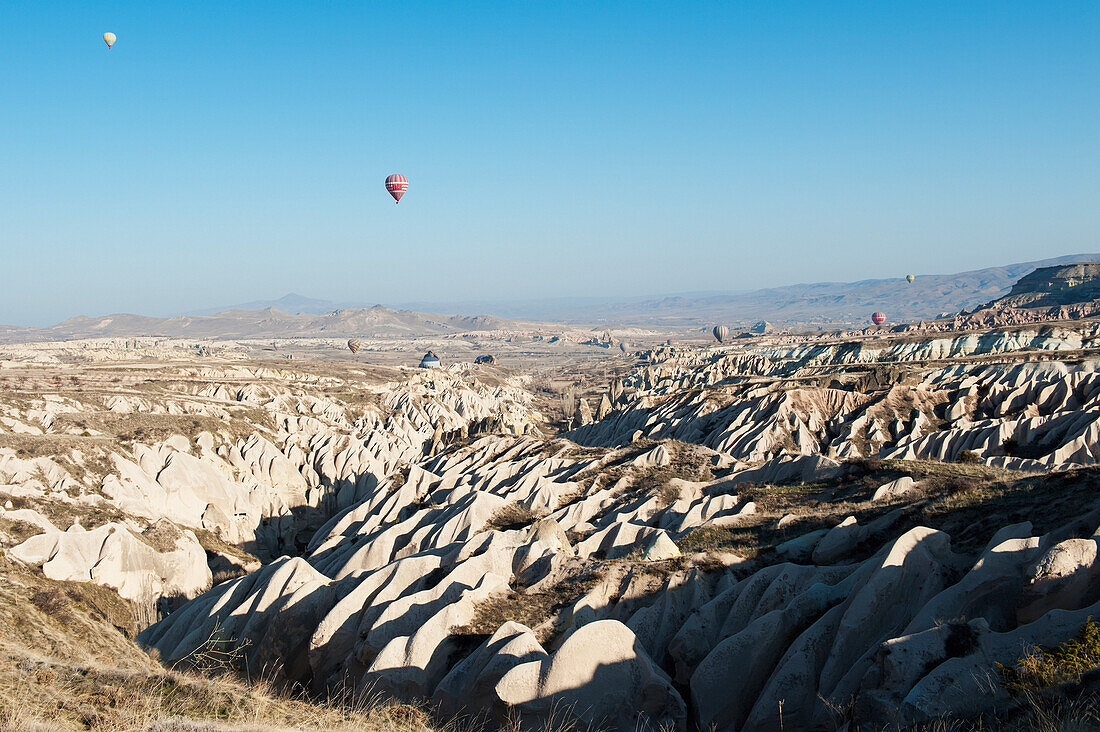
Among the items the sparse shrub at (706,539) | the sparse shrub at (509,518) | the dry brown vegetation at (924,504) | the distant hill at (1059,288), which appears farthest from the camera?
the distant hill at (1059,288)

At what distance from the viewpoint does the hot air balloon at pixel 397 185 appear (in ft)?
260

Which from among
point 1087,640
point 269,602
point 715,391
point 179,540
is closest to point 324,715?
point 269,602

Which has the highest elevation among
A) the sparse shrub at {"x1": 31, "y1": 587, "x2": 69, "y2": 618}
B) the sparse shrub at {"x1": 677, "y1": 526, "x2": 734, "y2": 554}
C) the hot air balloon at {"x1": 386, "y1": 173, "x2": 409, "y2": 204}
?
the hot air balloon at {"x1": 386, "y1": 173, "x2": 409, "y2": 204}

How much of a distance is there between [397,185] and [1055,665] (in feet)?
264

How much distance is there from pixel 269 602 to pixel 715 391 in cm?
5314

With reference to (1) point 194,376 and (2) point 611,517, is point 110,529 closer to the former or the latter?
(2) point 611,517

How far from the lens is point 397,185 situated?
80.1 meters

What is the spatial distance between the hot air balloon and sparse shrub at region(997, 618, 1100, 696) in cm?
7799

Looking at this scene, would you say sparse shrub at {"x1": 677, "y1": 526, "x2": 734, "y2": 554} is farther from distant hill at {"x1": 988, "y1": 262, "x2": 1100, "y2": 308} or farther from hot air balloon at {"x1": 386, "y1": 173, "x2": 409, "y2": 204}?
distant hill at {"x1": 988, "y1": 262, "x2": 1100, "y2": 308}

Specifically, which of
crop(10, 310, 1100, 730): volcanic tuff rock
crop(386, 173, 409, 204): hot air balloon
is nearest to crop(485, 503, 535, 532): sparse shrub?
crop(10, 310, 1100, 730): volcanic tuff rock

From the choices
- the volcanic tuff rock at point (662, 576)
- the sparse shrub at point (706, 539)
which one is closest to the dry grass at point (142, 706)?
the volcanic tuff rock at point (662, 576)

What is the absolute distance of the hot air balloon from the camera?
79312mm

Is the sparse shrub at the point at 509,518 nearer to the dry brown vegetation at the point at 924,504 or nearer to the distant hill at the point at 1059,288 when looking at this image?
the dry brown vegetation at the point at 924,504

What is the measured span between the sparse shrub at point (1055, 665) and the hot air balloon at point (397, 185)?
256ft
